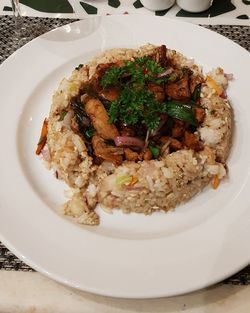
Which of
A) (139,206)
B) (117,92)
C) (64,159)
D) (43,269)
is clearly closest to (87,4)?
(117,92)

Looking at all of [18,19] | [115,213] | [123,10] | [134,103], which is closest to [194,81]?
[134,103]

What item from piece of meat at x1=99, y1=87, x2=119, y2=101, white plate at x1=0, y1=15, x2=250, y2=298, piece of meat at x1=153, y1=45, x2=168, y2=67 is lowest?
white plate at x1=0, y1=15, x2=250, y2=298

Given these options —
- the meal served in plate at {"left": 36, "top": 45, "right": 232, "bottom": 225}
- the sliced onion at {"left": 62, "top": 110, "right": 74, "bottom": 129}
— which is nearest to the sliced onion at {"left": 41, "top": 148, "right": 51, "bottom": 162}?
the meal served in plate at {"left": 36, "top": 45, "right": 232, "bottom": 225}

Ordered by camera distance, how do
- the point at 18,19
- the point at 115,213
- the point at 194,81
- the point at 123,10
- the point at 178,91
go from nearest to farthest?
the point at 115,213 < the point at 178,91 < the point at 194,81 < the point at 18,19 < the point at 123,10

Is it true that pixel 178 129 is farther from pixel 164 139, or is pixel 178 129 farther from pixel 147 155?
pixel 147 155

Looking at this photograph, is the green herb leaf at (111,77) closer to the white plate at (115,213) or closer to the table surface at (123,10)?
the white plate at (115,213)

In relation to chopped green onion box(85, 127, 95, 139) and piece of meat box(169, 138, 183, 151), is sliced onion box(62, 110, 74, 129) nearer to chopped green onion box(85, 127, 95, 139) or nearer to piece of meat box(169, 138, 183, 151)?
chopped green onion box(85, 127, 95, 139)

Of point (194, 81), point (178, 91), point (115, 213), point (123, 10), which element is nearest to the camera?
point (115, 213)
